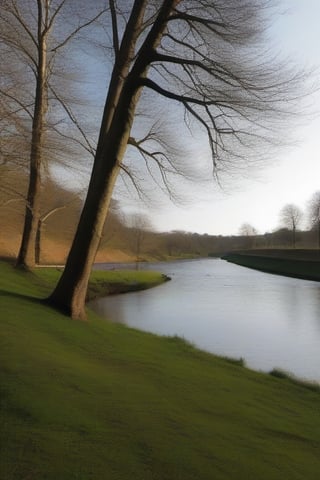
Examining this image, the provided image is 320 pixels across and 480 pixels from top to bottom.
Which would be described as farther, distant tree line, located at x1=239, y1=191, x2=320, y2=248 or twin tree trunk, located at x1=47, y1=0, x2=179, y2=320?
distant tree line, located at x1=239, y1=191, x2=320, y2=248

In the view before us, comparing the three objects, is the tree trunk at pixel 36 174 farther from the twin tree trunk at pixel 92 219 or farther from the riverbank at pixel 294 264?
the riverbank at pixel 294 264

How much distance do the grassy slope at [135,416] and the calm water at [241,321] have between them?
3.27 m

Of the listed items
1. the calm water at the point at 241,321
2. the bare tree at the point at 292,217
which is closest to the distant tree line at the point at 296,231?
the bare tree at the point at 292,217

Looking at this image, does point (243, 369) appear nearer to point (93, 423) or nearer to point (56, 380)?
point (56, 380)

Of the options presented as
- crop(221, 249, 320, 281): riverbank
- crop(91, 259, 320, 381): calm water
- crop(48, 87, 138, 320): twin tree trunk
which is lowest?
crop(91, 259, 320, 381): calm water

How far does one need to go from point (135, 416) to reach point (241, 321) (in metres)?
12.4

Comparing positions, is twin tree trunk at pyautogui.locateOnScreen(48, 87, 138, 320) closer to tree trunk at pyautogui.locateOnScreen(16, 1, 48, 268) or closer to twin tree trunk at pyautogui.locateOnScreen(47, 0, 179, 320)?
twin tree trunk at pyautogui.locateOnScreen(47, 0, 179, 320)

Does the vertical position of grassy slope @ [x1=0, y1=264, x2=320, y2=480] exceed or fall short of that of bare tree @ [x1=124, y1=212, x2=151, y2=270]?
it falls short

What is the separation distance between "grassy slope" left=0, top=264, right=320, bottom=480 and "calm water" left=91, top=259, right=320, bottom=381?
3.27 metres

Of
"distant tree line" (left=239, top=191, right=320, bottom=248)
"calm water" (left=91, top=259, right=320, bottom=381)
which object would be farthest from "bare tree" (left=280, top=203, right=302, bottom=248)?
"calm water" (left=91, top=259, right=320, bottom=381)

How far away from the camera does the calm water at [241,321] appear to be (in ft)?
35.8

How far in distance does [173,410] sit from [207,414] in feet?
1.41

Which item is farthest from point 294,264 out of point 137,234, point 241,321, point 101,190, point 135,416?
point 135,416

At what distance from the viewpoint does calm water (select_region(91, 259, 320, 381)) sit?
10898mm
